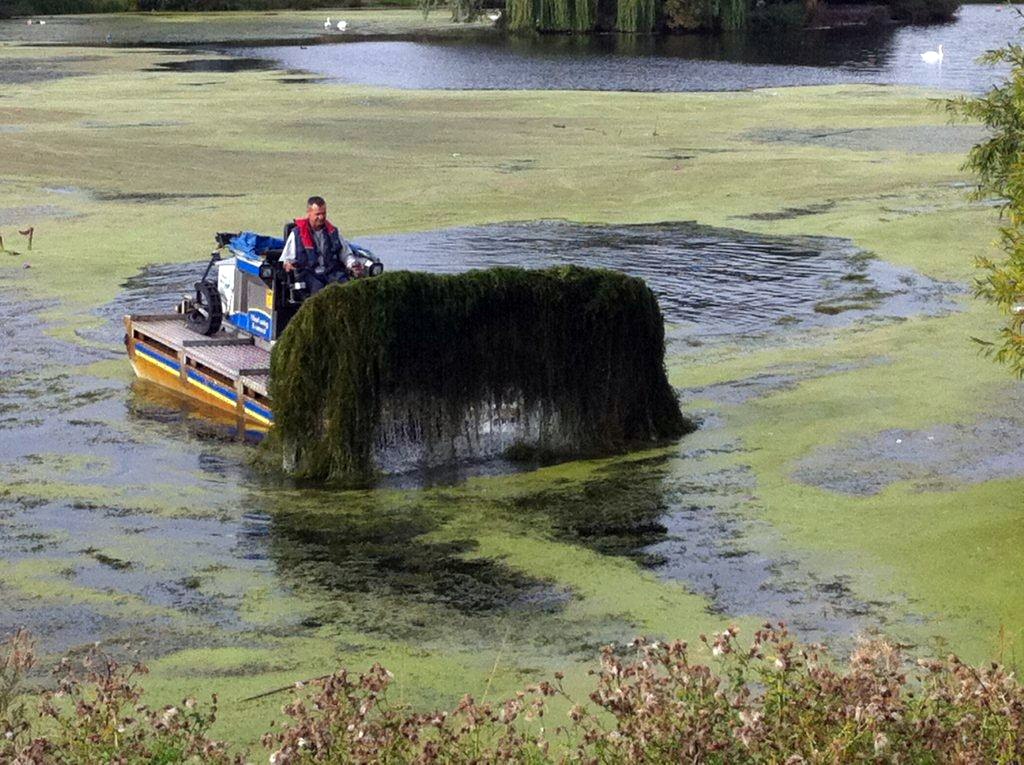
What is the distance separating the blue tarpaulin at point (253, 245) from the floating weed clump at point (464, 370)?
7.08 ft

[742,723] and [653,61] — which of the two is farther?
[653,61]

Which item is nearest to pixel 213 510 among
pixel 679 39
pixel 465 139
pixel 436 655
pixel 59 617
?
pixel 59 617

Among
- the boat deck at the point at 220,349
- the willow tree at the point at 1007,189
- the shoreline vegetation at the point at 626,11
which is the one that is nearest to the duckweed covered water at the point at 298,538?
the boat deck at the point at 220,349

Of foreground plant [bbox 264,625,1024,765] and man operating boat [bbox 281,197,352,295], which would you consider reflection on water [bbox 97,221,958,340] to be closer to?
man operating boat [bbox 281,197,352,295]

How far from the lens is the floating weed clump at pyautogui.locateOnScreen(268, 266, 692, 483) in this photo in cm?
1000

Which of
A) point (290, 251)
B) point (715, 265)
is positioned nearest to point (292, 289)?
point (290, 251)

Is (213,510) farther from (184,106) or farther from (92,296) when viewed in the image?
(184,106)

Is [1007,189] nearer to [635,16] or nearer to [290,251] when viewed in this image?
[290,251]

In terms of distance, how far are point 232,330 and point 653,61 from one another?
36603mm

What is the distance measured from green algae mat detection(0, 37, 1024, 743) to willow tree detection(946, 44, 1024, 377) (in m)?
0.92

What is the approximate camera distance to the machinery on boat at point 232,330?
11367 mm

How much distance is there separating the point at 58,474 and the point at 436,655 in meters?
3.95

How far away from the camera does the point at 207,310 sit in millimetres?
12562

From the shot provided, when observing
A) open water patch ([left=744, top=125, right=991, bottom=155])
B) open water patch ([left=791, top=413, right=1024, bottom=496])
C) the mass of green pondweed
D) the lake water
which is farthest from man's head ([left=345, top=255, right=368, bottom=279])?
the lake water
